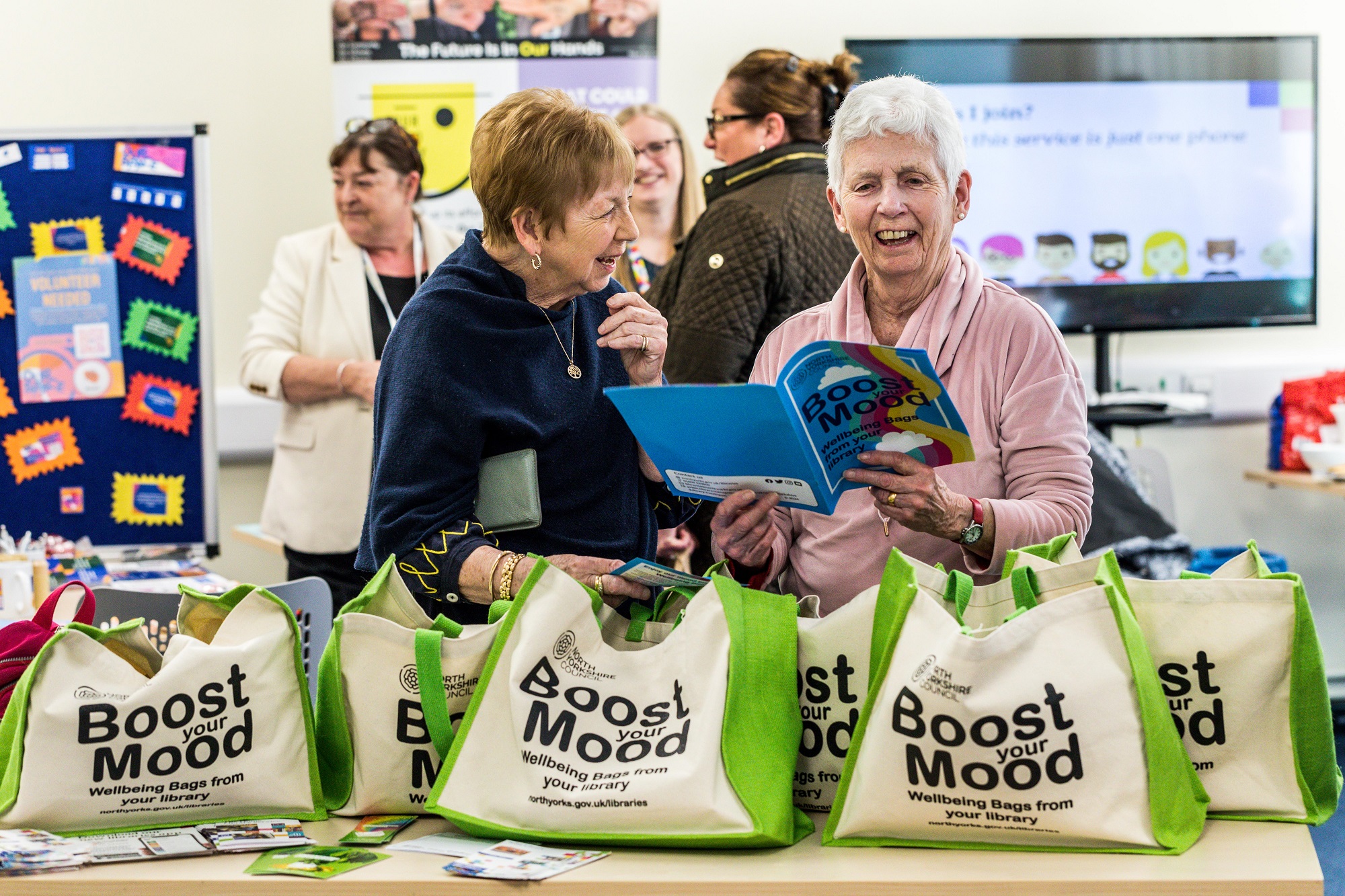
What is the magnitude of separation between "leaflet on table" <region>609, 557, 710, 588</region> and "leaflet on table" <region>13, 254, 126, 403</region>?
216 cm

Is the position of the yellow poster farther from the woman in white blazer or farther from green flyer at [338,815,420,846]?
green flyer at [338,815,420,846]

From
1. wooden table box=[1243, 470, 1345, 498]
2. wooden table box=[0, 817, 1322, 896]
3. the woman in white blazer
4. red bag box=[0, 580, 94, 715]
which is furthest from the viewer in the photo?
wooden table box=[1243, 470, 1345, 498]

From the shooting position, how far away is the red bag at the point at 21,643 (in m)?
1.39

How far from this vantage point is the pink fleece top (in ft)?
4.96

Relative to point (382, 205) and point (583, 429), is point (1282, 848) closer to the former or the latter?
point (583, 429)

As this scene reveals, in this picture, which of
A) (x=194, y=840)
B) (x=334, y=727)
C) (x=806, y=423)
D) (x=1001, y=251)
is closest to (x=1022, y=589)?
(x=806, y=423)

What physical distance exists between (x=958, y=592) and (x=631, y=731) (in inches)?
14.3

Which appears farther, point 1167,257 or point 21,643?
point 1167,257

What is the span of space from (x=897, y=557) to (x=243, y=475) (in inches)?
135

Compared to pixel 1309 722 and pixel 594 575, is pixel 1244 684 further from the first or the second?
pixel 594 575

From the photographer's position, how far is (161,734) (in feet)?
4.10

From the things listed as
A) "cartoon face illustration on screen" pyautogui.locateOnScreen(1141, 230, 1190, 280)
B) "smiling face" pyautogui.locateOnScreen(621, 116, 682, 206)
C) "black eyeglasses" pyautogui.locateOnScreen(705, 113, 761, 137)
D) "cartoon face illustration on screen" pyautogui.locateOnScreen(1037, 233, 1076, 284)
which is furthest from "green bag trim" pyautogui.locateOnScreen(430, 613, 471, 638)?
"cartoon face illustration on screen" pyautogui.locateOnScreen(1141, 230, 1190, 280)

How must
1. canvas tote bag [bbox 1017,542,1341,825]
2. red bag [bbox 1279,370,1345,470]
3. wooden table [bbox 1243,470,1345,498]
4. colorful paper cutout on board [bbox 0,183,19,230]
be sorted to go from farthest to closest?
red bag [bbox 1279,370,1345,470], wooden table [bbox 1243,470,1345,498], colorful paper cutout on board [bbox 0,183,19,230], canvas tote bag [bbox 1017,542,1341,825]

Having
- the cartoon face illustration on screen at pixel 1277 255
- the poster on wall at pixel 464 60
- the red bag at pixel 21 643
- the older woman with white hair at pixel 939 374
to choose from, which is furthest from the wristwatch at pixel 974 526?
the cartoon face illustration on screen at pixel 1277 255
